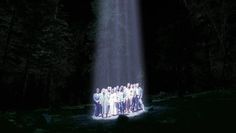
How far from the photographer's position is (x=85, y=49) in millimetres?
50656

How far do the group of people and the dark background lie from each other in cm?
1288

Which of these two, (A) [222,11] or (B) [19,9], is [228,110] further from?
(A) [222,11]

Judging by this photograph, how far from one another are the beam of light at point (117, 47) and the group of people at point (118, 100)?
15.2 m

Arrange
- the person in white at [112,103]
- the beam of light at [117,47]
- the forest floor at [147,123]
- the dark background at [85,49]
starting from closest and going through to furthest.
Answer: the forest floor at [147,123] → the person in white at [112,103] → the dark background at [85,49] → the beam of light at [117,47]

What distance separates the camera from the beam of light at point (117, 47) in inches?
1723

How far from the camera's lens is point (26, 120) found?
27.0 metres

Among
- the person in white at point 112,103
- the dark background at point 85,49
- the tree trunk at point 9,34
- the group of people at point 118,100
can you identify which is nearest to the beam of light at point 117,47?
the dark background at point 85,49

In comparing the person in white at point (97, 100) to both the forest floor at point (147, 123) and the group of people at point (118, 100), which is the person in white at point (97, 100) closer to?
the group of people at point (118, 100)

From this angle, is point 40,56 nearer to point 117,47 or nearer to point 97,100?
point 117,47

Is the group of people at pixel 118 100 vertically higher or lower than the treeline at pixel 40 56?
lower

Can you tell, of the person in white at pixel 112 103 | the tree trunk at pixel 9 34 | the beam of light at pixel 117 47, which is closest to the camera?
the person in white at pixel 112 103

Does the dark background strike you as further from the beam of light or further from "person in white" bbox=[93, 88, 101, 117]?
"person in white" bbox=[93, 88, 101, 117]

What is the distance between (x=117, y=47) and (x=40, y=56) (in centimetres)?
802

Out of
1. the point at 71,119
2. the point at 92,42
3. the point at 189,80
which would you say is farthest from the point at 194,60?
the point at 71,119
